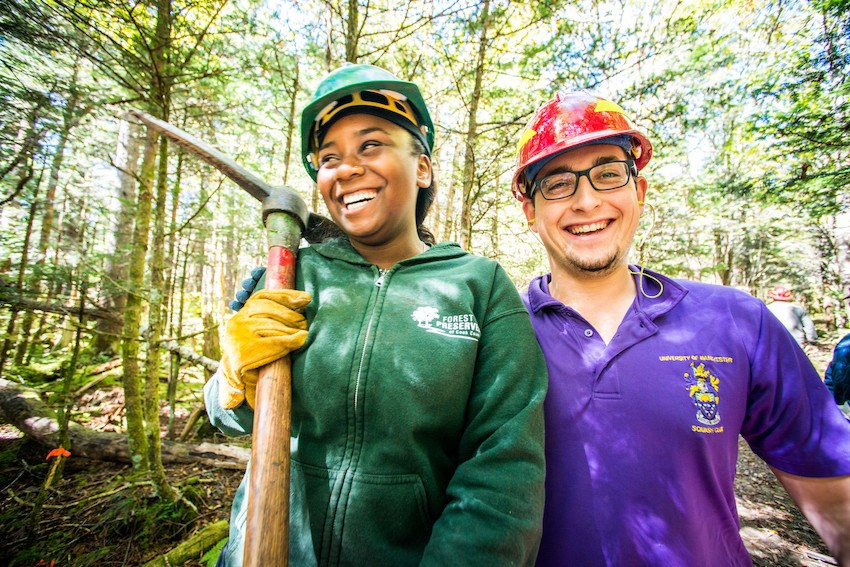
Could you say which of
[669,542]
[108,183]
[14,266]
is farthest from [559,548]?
[108,183]

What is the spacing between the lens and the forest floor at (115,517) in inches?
122

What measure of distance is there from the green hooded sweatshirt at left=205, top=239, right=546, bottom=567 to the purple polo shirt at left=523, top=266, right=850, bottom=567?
0.26 meters

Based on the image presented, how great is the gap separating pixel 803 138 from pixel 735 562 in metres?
6.53

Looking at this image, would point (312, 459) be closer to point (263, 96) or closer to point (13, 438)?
point (13, 438)

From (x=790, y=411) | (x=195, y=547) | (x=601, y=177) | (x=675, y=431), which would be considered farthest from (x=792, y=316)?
(x=195, y=547)

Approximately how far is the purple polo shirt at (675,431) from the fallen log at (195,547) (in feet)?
10.7

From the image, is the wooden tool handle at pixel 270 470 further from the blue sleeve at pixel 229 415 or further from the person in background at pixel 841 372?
the person in background at pixel 841 372

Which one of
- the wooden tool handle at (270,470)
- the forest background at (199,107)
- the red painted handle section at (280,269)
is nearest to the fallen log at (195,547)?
the forest background at (199,107)

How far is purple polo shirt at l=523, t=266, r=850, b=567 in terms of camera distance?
4.32ft

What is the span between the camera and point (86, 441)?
14.8ft

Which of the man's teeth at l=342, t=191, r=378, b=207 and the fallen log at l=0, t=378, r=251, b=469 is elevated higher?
the man's teeth at l=342, t=191, r=378, b=207

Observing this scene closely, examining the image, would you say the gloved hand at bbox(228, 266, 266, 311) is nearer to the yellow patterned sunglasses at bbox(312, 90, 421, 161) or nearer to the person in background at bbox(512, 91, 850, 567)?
the yellow patterned sunglasses at bbox(312, 90, 421, 161)

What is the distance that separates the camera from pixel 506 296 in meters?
1.56

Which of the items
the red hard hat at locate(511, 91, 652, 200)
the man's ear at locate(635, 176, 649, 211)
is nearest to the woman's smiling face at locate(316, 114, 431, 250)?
the red hard hat at locate(511, 91, 652, 200)
